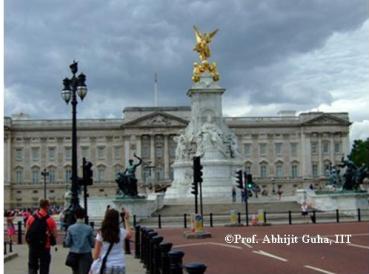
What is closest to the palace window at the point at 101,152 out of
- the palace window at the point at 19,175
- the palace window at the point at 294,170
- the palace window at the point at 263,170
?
the palace window at the point at 19,175

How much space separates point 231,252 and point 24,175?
377ft

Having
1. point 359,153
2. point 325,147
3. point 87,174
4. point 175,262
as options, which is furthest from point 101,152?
point 175,262

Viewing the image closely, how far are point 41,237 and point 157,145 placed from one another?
12049 centimetres

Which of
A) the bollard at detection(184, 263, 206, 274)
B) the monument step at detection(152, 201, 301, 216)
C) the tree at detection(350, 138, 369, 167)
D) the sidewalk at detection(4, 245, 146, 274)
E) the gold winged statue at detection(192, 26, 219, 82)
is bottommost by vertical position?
the sidewalk at detection(4, 245, 146, 274)

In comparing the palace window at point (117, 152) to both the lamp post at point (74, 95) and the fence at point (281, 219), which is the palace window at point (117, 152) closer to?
the fence at point (281, 219)

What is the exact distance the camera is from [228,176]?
221 ft

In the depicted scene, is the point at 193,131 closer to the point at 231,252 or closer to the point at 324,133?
the point at 231,252

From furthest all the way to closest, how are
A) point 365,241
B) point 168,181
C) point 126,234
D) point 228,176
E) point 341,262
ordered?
1. point 168,181
2. point 228,176
3. point 365,241
4. point 341,262
5. point 126,234

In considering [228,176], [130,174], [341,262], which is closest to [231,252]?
[341,262]

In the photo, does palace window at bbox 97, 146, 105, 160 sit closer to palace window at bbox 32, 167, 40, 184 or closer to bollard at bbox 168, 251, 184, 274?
palace window at bbox 32, 167, 40, 184

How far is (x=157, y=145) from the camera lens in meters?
135

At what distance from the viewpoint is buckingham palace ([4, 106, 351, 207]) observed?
436 feet

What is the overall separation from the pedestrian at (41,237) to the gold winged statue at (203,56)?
57.1 meters

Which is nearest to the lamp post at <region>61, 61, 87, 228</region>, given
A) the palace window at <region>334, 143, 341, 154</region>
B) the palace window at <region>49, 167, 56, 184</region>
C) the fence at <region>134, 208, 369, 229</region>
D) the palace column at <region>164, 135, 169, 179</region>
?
the fence at <region>134, 208, 369, 229</region>
